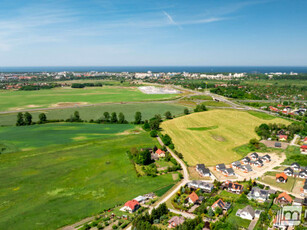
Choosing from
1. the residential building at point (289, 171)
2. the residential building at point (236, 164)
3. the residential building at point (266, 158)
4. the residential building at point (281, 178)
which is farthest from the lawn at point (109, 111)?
the residential building at point (281, 178)

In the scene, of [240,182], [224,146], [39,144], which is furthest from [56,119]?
[240,182]

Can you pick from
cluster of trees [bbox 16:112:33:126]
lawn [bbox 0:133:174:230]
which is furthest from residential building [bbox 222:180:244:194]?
cluster of trees [bbox 16:112:33:126]

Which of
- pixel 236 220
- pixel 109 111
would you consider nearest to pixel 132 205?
pixel 236 220

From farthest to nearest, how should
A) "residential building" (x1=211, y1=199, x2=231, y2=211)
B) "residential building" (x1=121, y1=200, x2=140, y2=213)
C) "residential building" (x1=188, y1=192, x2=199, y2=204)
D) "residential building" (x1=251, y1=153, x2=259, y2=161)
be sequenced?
1. "residential building" (x1=251, y1=153, x2=259, y2=161)
2. "residential building" (x1=188, y1=192, x2=199, y2=204)
3. "residential building" (x1=211, y1=199, x2=231, y2=211)
4. "residential building" (x1=121, y1=200, x2=140, y2=213)

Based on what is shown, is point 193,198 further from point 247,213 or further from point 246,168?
point 246,168

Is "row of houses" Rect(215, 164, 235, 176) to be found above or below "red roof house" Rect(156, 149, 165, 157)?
below

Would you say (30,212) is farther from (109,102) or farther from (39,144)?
(109,102)

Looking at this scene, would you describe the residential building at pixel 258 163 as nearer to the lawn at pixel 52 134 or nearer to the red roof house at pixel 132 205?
the red roof house at pixel 132 205

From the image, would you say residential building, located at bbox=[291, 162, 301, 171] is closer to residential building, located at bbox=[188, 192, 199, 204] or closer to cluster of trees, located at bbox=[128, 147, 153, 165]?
residential building, located at bbox=[188, 192, 199, 204]
